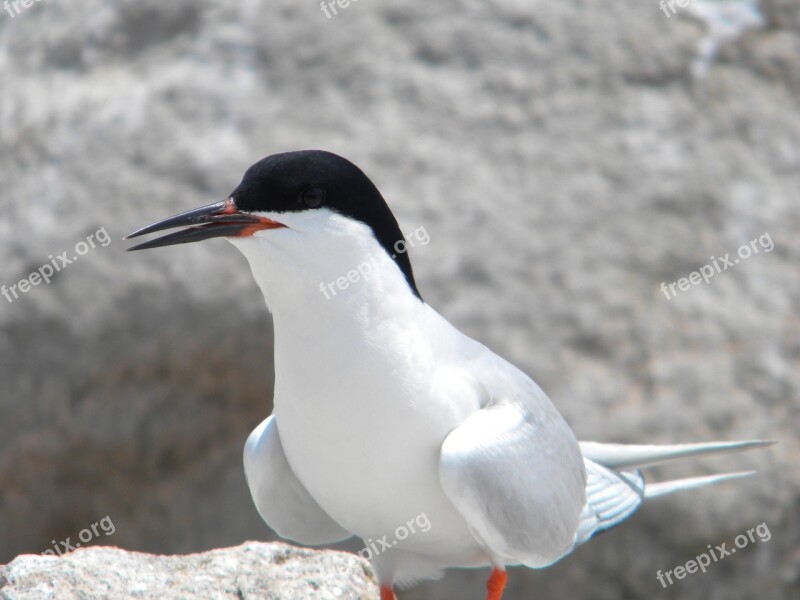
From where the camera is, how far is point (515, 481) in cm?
257

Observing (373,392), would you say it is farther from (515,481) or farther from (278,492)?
(278,492)

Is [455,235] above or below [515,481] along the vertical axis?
below

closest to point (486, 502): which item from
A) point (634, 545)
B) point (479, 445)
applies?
point (479, 445)

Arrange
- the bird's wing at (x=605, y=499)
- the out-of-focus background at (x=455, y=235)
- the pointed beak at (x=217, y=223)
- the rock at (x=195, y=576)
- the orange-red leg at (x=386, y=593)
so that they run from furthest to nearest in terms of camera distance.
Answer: the out-of-focus background at (x=455, y=235), the bird's wing at (x=605, y=499), the orange-red leg at (x=386, y=593), the pointed beak at (x=217, y=223), the rock at (x=195, y=576)

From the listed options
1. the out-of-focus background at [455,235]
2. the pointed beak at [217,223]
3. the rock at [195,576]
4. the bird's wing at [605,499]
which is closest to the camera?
the rock at [195,576]

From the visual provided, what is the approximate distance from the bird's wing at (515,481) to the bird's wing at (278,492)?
54 cm

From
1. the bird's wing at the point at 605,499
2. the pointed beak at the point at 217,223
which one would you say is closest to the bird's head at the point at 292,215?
the pointed beak at the point at 217,223

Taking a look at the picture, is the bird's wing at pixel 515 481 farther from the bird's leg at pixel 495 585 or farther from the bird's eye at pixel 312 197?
the bird's eye at pixel 312 197

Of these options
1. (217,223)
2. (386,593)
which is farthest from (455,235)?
(217,223)

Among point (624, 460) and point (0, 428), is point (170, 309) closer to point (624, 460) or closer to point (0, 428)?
point (0, 428)

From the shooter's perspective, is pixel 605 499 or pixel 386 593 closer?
pixel 386 593

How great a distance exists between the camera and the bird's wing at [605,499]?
9.72 feet

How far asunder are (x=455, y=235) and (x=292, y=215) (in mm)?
2120

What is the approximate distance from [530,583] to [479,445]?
201 cm
